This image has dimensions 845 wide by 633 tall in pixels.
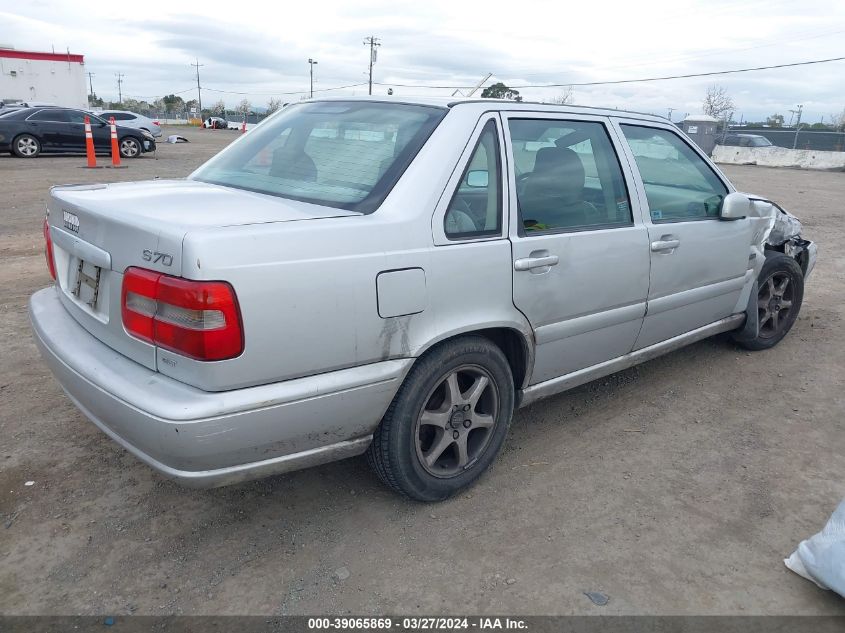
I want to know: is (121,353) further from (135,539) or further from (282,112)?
(282,112)

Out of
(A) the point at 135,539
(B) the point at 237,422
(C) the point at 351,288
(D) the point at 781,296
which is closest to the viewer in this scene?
(B) the point at 237,422

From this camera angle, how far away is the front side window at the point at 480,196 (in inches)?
103

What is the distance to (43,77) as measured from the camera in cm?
3619

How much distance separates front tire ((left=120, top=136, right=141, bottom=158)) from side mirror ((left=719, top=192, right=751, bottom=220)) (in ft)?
57.6

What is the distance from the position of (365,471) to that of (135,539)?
102 cm

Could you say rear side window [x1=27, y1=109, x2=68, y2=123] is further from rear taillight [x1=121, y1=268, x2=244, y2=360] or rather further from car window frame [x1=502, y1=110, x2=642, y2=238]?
rear taillight [x1=121, y1=268, x2=244, y2=360]

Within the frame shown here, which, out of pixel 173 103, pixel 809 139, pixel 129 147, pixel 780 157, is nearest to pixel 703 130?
pixel 780 157

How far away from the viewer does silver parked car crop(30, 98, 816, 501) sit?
6.86 ft

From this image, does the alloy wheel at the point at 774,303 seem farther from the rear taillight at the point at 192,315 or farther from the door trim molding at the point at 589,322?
the rear taillight at the point at 192,315

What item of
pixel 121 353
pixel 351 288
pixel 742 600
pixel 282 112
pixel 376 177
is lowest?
pixel 742 600

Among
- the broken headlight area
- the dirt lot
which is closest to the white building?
the dirt lot

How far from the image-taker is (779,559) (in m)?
2.57

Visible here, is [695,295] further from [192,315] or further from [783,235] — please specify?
[192,315]

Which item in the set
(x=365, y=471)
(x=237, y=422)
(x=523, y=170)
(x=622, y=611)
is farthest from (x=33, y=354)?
(x=622, y=611)
